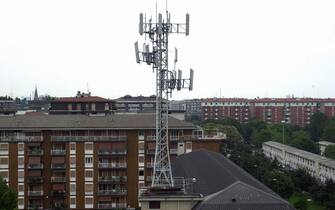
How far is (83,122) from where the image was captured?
37.9m

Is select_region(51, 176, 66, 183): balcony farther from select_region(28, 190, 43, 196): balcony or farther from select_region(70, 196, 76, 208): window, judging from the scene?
select_region(70, 196, 76, 208): window

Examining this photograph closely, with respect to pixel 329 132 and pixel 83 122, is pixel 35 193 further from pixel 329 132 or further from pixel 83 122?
pixel 329 132

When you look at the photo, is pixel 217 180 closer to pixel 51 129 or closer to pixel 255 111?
pixel 51 129

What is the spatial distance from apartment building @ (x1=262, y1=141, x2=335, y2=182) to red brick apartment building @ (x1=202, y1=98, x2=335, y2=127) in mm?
34948

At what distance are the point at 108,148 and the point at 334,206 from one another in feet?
53.5

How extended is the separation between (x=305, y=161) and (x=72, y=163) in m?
32.0

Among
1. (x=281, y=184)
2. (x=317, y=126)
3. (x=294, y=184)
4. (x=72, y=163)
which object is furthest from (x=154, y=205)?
(x=317, y=126)

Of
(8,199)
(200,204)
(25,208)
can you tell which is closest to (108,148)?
(25,208)

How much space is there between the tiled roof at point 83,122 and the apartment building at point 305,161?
20589 millimetres

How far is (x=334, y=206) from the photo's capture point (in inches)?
1387

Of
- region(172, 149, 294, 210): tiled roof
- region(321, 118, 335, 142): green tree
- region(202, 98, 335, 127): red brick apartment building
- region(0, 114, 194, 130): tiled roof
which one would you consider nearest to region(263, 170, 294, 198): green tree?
region(0, 114, 194, 130): tiled roof

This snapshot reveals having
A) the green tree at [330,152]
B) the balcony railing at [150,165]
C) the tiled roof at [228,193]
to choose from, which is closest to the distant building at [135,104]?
the green tree at [330,152]

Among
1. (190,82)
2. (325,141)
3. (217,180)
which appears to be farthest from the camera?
(325,141)

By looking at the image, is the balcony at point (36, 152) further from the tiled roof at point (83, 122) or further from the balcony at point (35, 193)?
the balcony at point (35, 193)
